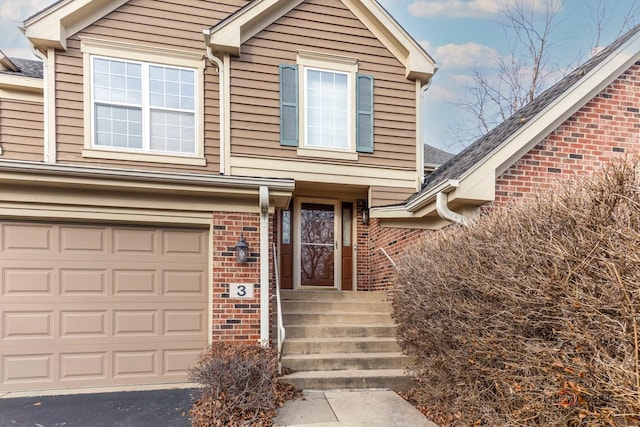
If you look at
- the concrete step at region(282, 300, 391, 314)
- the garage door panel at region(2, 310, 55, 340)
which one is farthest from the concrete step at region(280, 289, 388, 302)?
the garage door panel at region(2, 310, 55, 340)

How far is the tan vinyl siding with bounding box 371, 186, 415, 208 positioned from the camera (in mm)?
7227

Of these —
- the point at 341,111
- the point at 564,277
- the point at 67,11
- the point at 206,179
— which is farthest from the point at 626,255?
the point at 67,11

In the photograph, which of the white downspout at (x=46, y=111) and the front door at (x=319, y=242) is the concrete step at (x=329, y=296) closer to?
the front door at (x=319, y=242)

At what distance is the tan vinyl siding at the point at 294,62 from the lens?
22.0 feet

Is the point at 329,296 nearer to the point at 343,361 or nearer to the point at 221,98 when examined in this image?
the point at 343,361

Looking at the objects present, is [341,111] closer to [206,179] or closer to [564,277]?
[206,179]

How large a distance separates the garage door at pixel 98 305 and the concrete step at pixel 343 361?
1.39 m

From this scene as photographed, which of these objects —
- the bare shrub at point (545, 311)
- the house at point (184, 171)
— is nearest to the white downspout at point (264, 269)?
the house at point (184, 171)

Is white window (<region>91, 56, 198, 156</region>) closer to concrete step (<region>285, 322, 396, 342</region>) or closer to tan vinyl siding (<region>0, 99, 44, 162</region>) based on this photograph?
tan vinyl siding (<region>0, 99, 44, 162</region>)

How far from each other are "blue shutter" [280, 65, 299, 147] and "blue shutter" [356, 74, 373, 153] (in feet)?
3.89

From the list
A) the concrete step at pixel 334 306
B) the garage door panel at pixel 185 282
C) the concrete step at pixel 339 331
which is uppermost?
the garage door panel at pixel 185 282

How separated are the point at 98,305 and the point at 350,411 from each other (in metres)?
3.61

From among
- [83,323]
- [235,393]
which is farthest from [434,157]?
[83,323]

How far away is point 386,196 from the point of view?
7254mm
